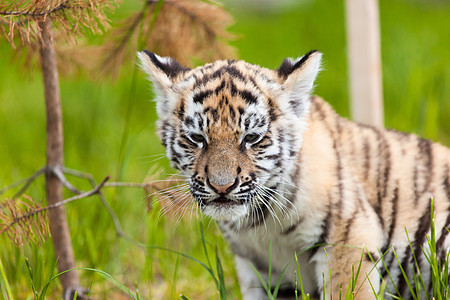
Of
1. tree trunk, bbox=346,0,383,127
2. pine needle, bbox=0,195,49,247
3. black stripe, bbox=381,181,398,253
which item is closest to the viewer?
pine needle, bbox=0,195,49,247

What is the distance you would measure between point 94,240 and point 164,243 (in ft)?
2.38

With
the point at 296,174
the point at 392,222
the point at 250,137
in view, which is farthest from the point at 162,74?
the point at 392,222

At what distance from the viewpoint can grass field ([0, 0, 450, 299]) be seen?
344 centimetres

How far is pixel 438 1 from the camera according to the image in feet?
41.7

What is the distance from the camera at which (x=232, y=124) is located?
2.60 meters

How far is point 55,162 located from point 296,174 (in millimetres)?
1192

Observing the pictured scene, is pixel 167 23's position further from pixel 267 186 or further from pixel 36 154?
pixel 36 154

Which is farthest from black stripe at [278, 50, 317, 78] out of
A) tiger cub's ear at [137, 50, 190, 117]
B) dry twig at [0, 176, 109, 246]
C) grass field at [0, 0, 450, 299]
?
dry twig at [0, 176, 109, 246]

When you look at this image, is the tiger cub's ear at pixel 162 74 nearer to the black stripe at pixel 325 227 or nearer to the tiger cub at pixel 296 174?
the tiger cub at pixel 296 174

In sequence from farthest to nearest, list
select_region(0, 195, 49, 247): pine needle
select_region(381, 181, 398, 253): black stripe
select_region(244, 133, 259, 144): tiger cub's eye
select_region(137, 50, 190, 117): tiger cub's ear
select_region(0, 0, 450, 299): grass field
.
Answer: select_region(0, 0, 450, 299): grass field
select_region(381, 181, 398, 253): black stripe
select_region(137, 50, 190, 117): tiger cub's ear
select_region(244, 133, 259, 144): tiger cub's eye
select_region(0, 195, 49, 247): pine needle

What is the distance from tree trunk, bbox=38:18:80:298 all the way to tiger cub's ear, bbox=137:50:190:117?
17.5 inches

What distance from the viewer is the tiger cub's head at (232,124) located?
260 centimetres

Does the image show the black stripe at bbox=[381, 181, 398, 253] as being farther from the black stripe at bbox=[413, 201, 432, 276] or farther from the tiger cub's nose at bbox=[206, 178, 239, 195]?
the tiger cub's nose at bbox=[206, 178, 239, 195]

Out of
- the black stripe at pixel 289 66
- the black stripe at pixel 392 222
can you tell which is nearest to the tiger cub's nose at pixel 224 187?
the black stripe at pixel 289 66
